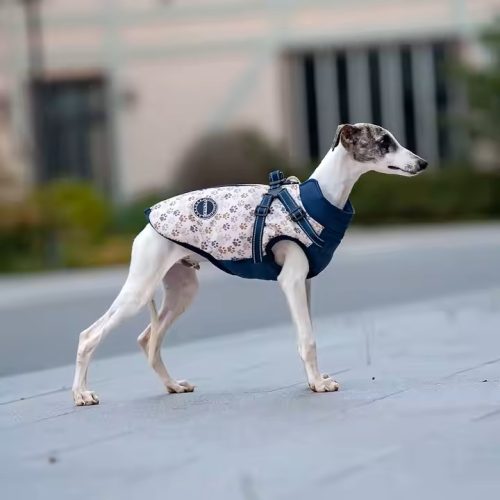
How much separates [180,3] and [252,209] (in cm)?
2772

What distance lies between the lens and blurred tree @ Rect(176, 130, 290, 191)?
106 feet

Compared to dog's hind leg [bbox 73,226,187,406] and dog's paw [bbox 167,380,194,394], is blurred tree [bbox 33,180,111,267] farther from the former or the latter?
dog's hind leg [bbox 73,226,187,406]

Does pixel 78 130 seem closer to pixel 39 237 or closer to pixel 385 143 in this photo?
pixel 39 237

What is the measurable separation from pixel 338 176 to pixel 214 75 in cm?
2709

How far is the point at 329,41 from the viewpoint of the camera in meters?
34.2

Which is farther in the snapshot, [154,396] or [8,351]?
[8,351]

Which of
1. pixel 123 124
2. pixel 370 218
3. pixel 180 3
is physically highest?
pixel 180 3

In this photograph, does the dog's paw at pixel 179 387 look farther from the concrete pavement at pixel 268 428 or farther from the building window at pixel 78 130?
the building window at pixel 78 130

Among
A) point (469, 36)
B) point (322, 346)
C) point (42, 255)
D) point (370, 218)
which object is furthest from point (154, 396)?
point (469, 36)

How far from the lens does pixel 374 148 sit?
7.98 meters

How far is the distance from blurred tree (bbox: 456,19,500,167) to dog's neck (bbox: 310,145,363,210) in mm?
23672

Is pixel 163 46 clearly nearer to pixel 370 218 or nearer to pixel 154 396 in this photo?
pixel 370 218

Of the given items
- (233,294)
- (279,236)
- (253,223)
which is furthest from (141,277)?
(233,294)

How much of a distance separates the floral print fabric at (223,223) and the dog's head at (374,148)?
1.34ft
